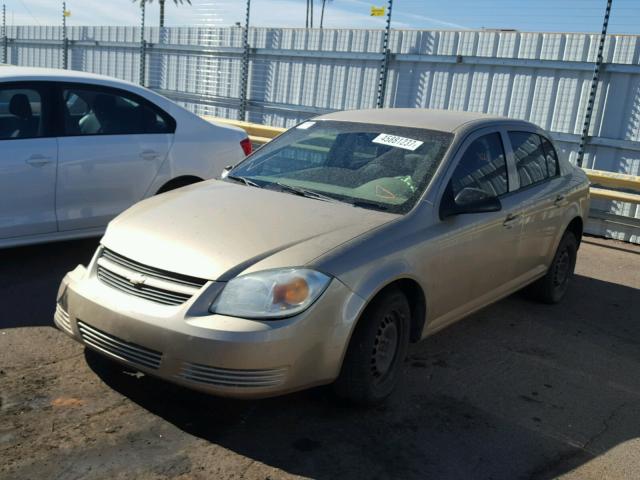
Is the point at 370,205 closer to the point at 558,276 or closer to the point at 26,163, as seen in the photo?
the point at 558,276

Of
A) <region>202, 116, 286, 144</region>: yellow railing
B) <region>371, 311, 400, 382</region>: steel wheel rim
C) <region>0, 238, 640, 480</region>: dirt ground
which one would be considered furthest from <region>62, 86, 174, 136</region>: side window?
<region>202, 116, 286, 144</region>: yellow railing

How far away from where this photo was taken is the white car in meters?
5.70

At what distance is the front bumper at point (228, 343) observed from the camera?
3355 mm

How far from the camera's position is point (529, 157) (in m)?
5.70

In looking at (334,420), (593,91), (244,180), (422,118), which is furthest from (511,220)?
(593,91)

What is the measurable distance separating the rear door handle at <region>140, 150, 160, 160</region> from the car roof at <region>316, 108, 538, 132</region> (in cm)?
180

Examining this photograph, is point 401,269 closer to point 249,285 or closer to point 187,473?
point 249,285

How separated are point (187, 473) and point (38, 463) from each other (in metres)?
0.67

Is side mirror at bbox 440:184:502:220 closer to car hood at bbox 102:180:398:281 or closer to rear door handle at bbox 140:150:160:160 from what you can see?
car hood at bbox 102:180:398:281

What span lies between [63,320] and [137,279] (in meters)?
0.65

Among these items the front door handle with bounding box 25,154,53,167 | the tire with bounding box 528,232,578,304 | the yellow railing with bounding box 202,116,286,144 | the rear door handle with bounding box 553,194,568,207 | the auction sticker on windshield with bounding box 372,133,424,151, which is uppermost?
the auction sticker on windshield with bounding box 372,133,424,151

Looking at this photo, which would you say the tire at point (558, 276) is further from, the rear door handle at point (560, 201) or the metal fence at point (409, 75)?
the metal fence at point (409, 75)

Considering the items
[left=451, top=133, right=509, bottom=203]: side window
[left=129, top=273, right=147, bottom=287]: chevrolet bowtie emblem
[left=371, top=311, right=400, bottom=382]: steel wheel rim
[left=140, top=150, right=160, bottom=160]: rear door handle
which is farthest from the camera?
[left=140, top=150, right=160, bottom=160]: rear door handle

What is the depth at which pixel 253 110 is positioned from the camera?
1424 centimetres
